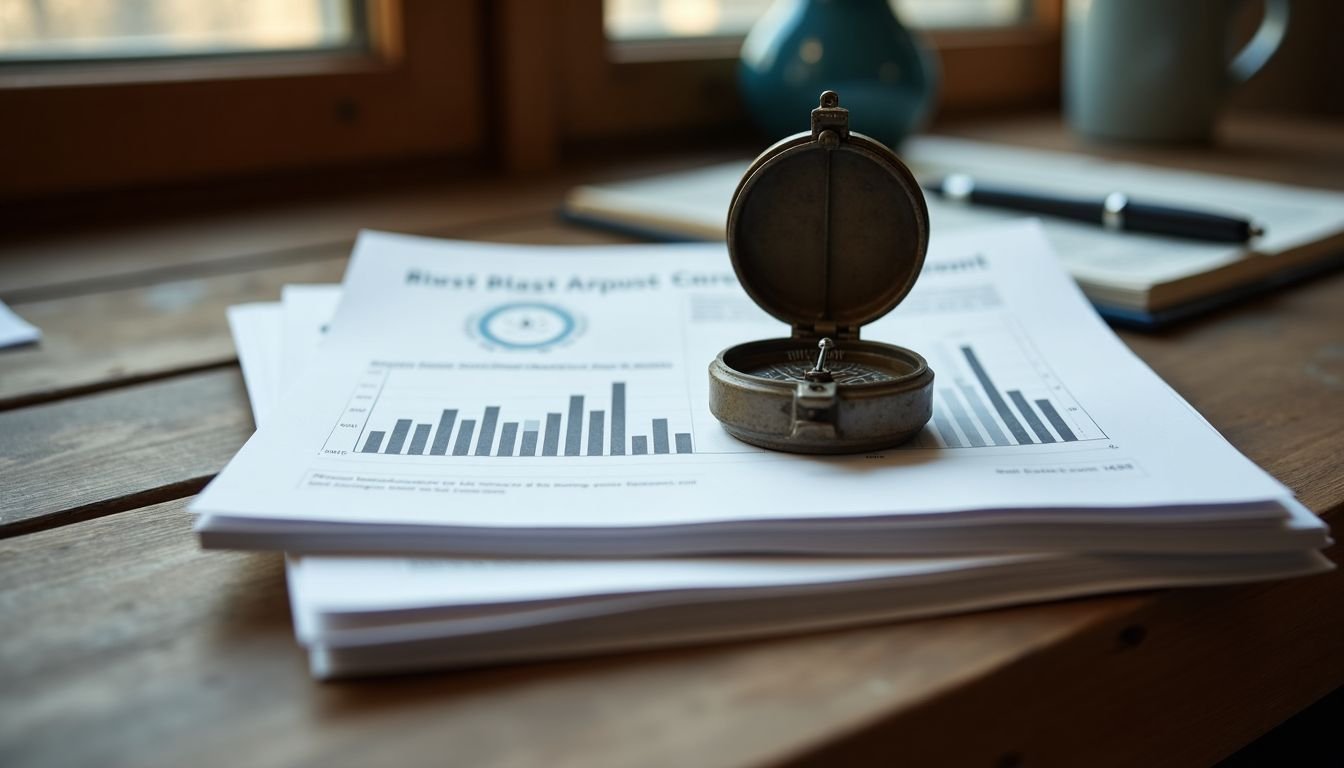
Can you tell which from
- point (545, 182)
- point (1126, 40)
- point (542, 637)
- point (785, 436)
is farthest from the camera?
point (1126, 40)

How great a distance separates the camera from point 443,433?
536mm

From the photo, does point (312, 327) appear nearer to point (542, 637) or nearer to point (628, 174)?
point (542, 637)

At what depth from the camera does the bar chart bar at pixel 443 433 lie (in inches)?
20.3

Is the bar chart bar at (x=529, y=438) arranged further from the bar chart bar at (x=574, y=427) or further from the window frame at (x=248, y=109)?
the window frame at (x=248, y=109)

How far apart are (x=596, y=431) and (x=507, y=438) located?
4 centimetres

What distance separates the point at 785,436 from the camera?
0.51m

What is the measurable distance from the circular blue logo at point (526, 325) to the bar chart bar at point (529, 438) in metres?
0.11

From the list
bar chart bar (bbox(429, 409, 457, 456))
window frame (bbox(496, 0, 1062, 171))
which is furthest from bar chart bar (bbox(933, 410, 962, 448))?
window frame (bbox(496, 0, 1062, 171))

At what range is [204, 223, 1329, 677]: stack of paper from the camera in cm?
41

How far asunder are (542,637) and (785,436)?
149 millimetres

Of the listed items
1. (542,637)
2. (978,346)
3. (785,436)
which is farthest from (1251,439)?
(542,637)

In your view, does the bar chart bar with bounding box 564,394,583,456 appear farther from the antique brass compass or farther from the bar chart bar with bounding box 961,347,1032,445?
the bar chart bar with bounding box 961,347,1032,445

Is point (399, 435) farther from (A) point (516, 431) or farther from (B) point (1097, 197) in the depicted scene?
(B) point (1097, 197)

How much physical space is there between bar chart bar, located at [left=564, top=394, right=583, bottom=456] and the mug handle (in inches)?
42.9
